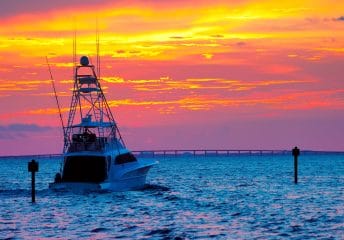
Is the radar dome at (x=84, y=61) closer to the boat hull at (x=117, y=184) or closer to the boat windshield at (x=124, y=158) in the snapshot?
the boat windshield at (x=124, y=158)

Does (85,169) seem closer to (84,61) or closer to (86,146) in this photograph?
(86,146)

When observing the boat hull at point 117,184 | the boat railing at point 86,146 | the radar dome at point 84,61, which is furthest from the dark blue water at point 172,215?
the radar dome at point 84,61

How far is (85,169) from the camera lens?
202 ft

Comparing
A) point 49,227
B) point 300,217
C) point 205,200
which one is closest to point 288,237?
point 300,217

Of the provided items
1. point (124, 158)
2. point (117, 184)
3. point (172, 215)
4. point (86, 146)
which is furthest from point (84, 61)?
point (172, 215)

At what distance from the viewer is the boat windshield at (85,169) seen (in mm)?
61125

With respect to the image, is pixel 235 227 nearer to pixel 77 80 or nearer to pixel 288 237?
pixel 288 237

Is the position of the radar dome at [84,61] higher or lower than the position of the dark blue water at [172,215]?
higher

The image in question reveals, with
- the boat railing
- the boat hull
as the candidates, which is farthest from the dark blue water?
the boat railing

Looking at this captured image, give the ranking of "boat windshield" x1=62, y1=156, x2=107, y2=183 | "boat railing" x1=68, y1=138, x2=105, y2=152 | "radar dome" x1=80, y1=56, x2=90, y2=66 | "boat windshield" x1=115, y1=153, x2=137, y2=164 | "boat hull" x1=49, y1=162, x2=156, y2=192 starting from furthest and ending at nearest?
"radar dome" x1=80, y1=56, x2=90, y2=66 → "boat windshield" x1=115, y1=153, x2=137, y2=164 → "boat railing" x1=68, y1=138, x2=105, y2=152 → "boat windshield" x1=62, y1=156, x2=107, y2=183 → "boat hull" x1=49, y1=162, x2=156, y2=192

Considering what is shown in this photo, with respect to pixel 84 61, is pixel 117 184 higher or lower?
lower

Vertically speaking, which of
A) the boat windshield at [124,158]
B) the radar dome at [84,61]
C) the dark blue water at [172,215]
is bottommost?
the dark blue water at [172,215]

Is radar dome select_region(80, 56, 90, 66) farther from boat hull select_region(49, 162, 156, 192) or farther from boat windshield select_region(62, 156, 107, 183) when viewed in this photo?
boat hull select_region(49, 162, 156, 192)

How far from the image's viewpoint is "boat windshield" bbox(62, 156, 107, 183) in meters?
61.1
